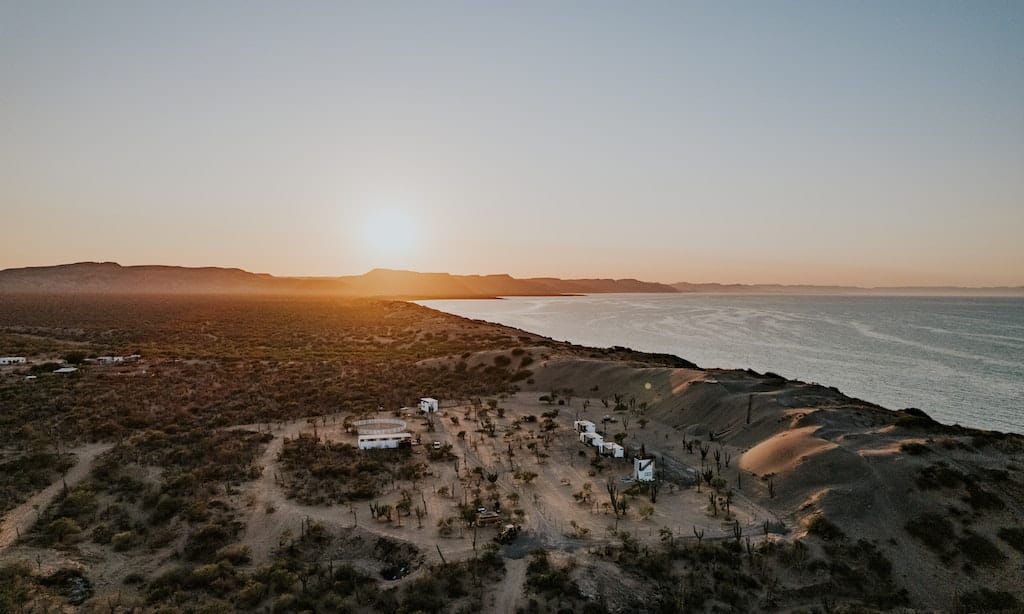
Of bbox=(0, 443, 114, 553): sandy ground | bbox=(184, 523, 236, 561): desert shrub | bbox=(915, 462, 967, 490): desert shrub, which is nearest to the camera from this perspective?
bbox=(184, 523, 236, 561): desert shrub

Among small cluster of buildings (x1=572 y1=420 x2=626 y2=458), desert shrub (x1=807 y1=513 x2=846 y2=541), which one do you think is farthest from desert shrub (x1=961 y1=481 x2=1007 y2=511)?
small cluster of buildings (x1=572 y1=420 x2=626 y2=458)

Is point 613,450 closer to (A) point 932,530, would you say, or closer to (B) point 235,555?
(A) point 932,530

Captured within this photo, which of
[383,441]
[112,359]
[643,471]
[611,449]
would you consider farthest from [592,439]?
[112,359]

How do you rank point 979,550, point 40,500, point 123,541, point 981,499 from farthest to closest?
point 40,500, point 981,499, point 123,541, point 979,550

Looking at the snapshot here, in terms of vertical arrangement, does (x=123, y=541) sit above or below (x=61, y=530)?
below

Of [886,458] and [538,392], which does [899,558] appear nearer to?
[886,458]

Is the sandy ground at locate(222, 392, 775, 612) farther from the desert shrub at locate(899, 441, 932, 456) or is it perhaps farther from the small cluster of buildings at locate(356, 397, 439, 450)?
the desert shrub at locate(899, 441, 932, 456)

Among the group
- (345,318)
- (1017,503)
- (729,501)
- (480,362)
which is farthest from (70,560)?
(345,318)
